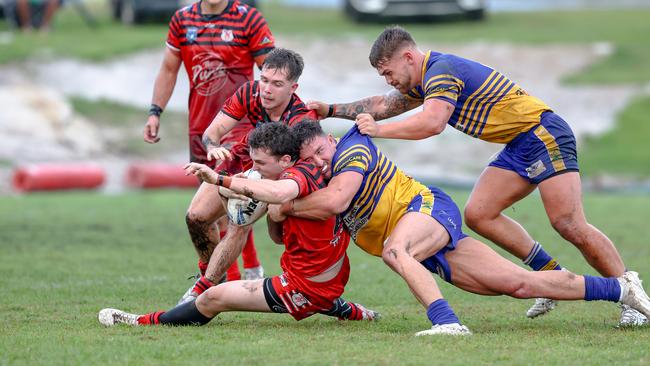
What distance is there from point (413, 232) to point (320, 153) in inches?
30.5

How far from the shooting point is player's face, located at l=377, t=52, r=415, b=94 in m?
7.38

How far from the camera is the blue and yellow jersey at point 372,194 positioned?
6.88 metres

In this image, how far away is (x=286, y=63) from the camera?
7480mm

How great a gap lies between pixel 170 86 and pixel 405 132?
290 centimetres

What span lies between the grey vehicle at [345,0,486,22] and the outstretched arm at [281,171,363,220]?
2332 centimetres

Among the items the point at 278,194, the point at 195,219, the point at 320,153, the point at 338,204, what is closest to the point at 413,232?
the point at 338,204

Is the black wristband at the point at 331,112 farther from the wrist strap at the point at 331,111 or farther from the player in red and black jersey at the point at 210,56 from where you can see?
the player in red and black jersey at the point at 210,56

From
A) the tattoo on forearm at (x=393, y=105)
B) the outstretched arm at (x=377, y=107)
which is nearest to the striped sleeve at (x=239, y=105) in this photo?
the outstretched arm at (x=377, y=107)

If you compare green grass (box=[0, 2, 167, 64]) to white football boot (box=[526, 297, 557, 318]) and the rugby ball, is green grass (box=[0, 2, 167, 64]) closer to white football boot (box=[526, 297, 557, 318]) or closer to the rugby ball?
the rugby ball

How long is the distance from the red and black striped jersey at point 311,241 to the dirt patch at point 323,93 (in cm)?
1215

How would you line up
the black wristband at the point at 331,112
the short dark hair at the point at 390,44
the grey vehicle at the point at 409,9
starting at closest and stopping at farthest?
the short dark hair at the point at 390,44
the black wristband at the point at 331,112
the grey vehicle at the point at 409,9

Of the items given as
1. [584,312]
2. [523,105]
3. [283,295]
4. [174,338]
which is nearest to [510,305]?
[584,312]

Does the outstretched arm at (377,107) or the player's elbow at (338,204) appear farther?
the outstretched arm at (377,107)

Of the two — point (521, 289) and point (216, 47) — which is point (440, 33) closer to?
point (216, 47)
